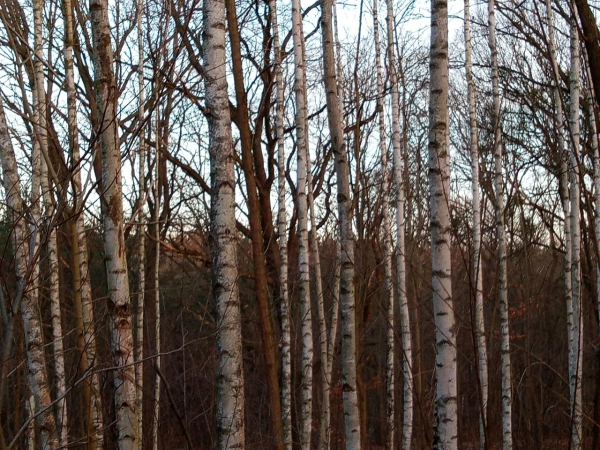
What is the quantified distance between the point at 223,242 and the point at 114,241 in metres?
0.64

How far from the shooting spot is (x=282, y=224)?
8570mm

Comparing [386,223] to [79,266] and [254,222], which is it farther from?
[79,266]

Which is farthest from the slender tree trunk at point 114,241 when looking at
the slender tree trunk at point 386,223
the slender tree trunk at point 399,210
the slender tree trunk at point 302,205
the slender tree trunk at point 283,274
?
the slender tree trunk at point 399,210

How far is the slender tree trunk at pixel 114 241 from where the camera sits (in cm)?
376

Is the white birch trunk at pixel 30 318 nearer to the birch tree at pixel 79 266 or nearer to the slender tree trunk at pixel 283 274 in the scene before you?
the birch tree at pixel 79 266

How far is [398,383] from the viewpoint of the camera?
51.9 feet

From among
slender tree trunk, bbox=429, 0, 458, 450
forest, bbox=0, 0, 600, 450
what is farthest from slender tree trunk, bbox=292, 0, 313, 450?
slender tree trunk, bbox=429, 0, 458, 450

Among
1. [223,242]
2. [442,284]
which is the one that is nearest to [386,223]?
→ [442,284]

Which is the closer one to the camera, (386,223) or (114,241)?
(114,241)

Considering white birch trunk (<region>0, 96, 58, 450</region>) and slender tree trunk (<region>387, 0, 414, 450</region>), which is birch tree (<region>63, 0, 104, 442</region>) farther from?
slender tree trunk (<region>387, 0, 414, 450</region>)

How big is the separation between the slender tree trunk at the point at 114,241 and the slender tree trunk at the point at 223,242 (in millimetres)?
523

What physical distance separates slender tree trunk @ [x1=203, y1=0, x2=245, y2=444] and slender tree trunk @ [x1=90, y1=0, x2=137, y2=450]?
0.52 meters

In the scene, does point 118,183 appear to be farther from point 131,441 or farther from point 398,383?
point 398,383

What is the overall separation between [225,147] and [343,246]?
2.00 metres
